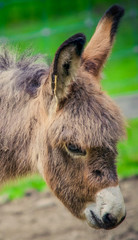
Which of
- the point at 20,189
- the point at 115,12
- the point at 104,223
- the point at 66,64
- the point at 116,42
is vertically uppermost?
Result: the point at 116,42

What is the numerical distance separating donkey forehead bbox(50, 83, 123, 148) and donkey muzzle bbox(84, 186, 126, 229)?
14.3 inches

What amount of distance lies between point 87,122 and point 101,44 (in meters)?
0.83

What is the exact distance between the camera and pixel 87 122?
11.3 ft

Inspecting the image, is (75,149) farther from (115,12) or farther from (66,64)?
(115,12)

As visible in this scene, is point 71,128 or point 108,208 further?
point 71,128

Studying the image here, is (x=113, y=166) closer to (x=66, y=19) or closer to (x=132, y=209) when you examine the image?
(x=132, y=209)

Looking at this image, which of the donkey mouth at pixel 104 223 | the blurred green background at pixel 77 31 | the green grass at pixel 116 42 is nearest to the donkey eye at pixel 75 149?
the donkey mouth at pixel 104 223

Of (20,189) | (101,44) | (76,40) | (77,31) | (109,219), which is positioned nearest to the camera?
(76,40)

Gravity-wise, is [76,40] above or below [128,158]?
above

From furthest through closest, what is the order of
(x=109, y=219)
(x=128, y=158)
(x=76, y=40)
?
(x=128, y=158), (x=109, y=219), (x=76, y=40)

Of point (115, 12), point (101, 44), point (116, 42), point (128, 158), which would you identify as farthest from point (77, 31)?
point (101, 44)

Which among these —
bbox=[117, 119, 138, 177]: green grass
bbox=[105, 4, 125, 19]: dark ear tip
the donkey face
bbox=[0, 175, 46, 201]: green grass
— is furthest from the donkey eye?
bbox=[117, 119, 138, 177]: green grass

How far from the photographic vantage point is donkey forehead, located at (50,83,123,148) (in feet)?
11.1

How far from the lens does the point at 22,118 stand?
3.84 meters
